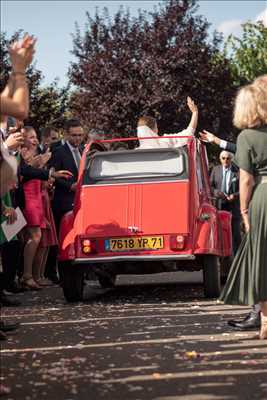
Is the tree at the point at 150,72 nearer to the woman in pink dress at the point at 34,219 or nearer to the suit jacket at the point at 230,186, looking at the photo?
the suit jacket at the point at 230,186

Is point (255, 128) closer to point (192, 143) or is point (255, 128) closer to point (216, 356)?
point (216, 356)

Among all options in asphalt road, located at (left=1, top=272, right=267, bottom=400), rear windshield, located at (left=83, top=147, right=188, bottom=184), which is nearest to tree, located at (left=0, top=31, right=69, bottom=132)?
rear windshield, located at (left=83, top=147, right=188, bottom=184)

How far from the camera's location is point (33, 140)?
1289cm

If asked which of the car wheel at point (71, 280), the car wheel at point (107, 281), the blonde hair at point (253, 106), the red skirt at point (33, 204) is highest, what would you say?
the blonde hair at point (253, 106)

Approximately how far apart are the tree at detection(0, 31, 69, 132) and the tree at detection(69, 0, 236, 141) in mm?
3839

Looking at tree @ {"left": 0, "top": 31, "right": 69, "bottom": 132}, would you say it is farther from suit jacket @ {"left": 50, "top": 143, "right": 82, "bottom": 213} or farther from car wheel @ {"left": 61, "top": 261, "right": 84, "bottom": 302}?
car wheel @ {"left": 61, "top": 261, "right": 84, "bottom": 302}

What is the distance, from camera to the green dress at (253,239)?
7.80m

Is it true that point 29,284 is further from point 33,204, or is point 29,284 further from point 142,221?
point 142,221

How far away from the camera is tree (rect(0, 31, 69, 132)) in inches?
1246

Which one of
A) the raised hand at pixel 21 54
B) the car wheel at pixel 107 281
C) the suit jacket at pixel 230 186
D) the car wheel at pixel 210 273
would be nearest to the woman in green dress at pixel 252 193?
the raised hand at pixel 21 54

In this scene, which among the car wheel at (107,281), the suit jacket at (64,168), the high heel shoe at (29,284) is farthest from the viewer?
the suit jacket at (64,168)

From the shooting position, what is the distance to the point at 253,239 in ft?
25.9

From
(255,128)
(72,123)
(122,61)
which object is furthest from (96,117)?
(255,128)

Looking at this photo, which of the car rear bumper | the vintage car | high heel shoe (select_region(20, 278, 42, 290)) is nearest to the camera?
the car rear bumper
